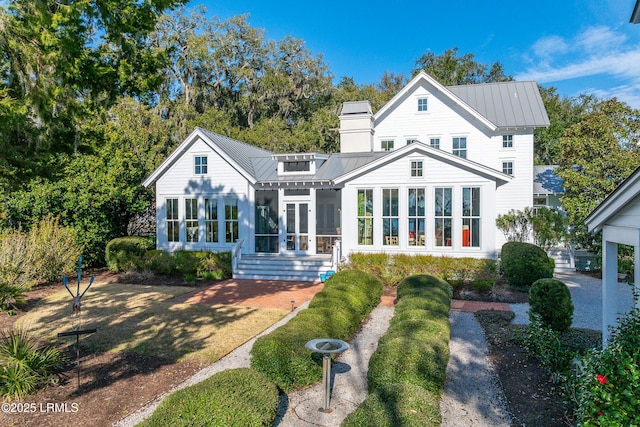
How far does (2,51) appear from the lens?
6.48 m

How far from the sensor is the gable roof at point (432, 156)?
14.0 metres

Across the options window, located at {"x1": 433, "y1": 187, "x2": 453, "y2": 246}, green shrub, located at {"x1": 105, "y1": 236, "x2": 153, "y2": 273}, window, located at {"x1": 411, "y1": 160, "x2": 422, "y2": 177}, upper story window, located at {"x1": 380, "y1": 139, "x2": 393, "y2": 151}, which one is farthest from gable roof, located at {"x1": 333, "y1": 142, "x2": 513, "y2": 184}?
green shrub, located at {"x1": 105, "y1": 236, "x2": 153, "y2": 273}

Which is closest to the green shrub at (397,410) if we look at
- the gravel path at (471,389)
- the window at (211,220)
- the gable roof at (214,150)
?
the gravel path at (471,389)

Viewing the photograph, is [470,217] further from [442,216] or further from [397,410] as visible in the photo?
[397,410]

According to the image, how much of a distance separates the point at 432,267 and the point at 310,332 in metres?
7.65

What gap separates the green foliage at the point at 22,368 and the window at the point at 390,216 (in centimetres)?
1110

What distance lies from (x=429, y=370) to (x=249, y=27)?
128 ft

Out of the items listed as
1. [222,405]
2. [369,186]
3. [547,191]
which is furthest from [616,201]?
[547,191]

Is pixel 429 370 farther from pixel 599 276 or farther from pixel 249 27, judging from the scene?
pixel 249 27

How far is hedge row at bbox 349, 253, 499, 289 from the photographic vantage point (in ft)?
43.2

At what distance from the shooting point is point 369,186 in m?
15.4

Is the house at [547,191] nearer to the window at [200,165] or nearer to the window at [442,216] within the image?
the window at [442,216]

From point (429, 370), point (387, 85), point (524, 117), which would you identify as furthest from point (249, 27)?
point (429, 370)

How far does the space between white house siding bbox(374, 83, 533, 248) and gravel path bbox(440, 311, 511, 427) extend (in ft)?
45.6
